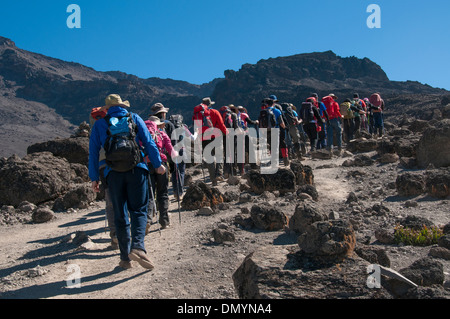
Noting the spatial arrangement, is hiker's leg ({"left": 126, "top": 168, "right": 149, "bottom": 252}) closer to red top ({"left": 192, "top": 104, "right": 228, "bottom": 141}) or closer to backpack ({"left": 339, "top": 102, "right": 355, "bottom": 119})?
red top ({"left": 192, "top": 104, "right": 228, "bottom": 141})

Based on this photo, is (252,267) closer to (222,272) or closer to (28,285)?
(222,272)

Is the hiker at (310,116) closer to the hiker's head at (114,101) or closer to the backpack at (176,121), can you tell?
the backpack at (176,121)

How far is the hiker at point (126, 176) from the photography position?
13.1 feet

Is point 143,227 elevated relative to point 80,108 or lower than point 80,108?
lower

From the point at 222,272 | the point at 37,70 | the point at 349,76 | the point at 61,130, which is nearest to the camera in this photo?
the point at 222,272

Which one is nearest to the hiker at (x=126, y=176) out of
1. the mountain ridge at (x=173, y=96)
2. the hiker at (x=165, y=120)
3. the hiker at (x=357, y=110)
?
the hiker at (x=165, y=120)

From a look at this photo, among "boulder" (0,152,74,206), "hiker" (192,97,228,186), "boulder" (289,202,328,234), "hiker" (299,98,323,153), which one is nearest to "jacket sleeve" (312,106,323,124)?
"hiker" (299,98,323,153)

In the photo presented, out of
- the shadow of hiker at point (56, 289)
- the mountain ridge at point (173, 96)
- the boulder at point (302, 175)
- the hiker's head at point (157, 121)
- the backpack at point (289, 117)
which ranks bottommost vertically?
the shadow of hiker at point (56, 289)

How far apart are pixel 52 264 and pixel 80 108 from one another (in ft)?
375

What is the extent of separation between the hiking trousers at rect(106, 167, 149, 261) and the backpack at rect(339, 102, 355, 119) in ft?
36.7

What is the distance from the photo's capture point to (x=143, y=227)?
4172 mm

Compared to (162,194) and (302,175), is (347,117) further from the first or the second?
(162,194)

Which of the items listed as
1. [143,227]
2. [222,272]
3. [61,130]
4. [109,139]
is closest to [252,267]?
[222,272]

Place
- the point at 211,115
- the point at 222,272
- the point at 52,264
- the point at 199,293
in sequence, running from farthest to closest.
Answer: the point at 211,115 → the point at 52,264 → the point at 222,272 → the point at 199,293
